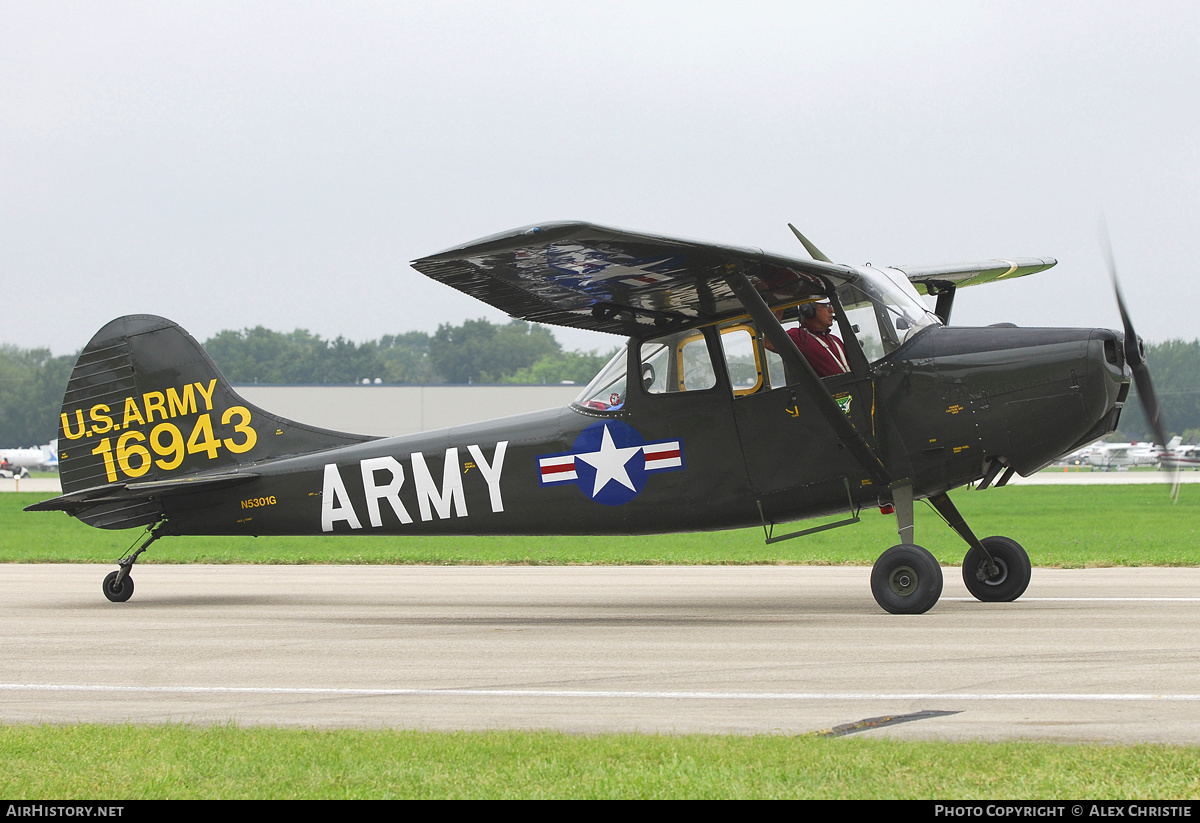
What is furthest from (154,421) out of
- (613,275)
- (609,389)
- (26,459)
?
(26,459)

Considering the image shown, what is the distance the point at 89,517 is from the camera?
42.0 feet

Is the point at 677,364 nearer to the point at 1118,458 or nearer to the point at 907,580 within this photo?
the point at 907,580

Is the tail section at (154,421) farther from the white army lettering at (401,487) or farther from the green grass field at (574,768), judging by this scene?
the green grass field at (574,768)

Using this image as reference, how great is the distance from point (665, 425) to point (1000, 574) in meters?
3.59

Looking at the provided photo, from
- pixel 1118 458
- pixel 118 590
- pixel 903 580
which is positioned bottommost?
pixel 1118 458

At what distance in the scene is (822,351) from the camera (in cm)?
1047

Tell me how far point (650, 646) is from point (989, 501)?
3483cm

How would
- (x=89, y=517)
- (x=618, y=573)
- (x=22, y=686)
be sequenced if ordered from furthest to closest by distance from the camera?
1. (x=618, y=573)
2. (x=89, y=517)
3. (x=22, y=686)

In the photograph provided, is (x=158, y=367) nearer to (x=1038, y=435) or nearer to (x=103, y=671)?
(x=103, y=671)

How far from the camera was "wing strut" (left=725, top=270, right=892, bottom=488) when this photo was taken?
981cm

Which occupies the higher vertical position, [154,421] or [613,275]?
[613,275]

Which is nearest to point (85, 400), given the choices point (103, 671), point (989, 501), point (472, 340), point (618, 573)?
point (103, 671)

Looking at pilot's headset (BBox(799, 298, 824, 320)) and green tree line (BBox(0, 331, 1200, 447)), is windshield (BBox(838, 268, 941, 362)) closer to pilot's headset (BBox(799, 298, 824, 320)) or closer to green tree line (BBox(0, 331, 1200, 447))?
pilot's headset (BBox(799, 298, 824, 320))

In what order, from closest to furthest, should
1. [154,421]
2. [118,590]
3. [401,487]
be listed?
[401,487] → [118,590] → [154,421]
